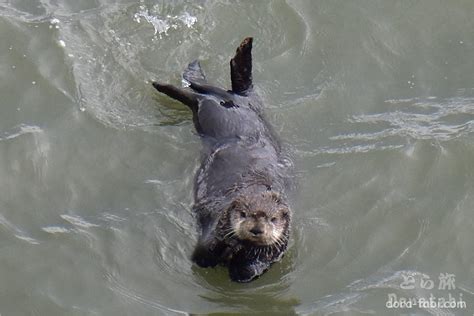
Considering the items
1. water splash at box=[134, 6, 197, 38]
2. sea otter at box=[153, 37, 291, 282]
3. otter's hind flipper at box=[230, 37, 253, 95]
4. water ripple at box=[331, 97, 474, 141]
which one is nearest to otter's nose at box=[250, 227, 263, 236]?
sea otter at box=[153, 37, 291, 282]

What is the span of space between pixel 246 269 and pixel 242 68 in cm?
191

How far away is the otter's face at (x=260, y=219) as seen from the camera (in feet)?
20.8

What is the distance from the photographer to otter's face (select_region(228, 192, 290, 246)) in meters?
6.35

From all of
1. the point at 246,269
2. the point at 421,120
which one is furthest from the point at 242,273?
the point at 421,120

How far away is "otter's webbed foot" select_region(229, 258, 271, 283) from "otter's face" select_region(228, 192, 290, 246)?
0.24 meters

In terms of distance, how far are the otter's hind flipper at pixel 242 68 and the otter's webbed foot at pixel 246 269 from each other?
1808 mm

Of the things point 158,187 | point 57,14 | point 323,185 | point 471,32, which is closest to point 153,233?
point 158,187

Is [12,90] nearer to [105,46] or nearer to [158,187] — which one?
[105,46]

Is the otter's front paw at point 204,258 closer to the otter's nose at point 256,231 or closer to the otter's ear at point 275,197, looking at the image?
the otter's nose at point 256,231

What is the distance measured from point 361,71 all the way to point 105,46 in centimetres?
253

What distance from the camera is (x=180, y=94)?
313 inches

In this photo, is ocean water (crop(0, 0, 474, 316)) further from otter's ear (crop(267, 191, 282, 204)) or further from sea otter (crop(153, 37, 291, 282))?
otter's ear (crop(267, 191, 282, 204))

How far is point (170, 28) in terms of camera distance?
877 cm

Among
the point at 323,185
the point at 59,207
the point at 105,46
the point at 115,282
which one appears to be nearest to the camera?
the point at 115,282
